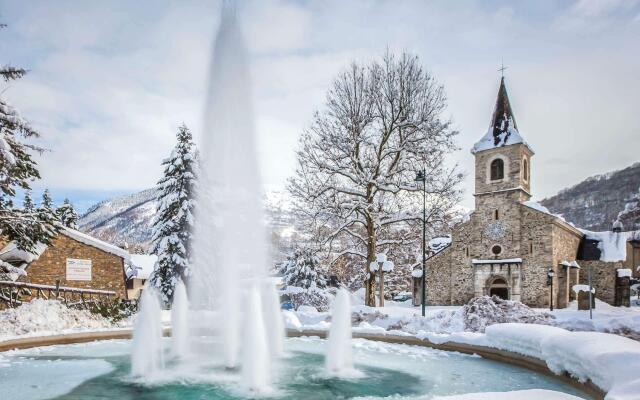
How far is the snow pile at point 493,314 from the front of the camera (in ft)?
42.5

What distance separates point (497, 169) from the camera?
103 feet

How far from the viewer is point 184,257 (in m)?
22.2

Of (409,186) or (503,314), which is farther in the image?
(409,186)

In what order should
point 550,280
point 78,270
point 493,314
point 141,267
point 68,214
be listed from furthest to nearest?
Result: point 141,267, point 68,214, point 550,280, point 78,270, point 493,314

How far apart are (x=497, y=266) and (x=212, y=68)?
2560cm

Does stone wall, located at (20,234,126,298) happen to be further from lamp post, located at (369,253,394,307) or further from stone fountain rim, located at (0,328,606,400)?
lamp post, located at (369,253,394,307)

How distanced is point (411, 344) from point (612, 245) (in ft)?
96.4

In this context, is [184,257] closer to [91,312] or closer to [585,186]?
[91,312]

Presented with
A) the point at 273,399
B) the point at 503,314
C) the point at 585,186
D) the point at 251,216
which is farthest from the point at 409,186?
the point at 585,186

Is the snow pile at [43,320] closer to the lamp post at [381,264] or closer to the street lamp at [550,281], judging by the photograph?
the lamp post at [381,264]

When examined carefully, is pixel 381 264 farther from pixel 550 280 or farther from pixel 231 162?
pixel 550 280

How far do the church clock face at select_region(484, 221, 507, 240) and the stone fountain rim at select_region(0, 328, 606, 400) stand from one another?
22.9m

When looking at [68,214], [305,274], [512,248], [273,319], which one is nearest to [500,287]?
[512,248]

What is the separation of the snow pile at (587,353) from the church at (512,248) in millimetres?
22298
